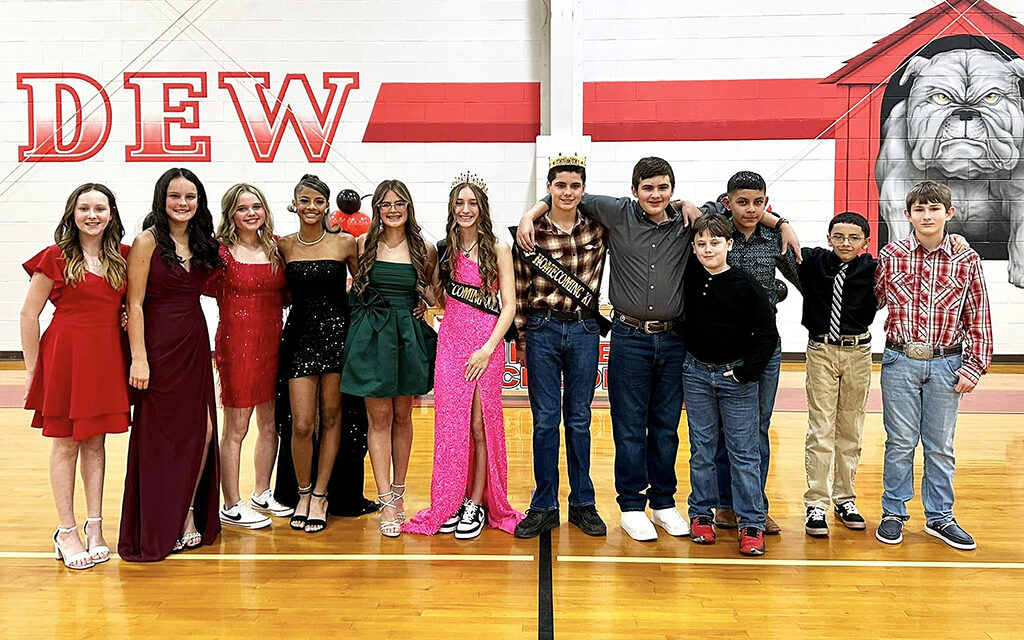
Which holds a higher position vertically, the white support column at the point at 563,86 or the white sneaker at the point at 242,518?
the white support column at the point at 563,86

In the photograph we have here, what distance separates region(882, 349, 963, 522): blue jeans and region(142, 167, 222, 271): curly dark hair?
111 inches

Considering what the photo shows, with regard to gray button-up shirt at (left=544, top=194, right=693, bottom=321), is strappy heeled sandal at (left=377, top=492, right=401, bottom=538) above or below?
below

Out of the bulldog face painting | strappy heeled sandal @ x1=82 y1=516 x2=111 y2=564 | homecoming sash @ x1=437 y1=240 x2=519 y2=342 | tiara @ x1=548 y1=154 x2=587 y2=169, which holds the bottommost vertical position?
strappy heeled sandal @ x1=82 y1=516 x2=111 y2=564

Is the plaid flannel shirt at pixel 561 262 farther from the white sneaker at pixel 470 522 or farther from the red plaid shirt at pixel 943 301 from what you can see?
the red plaid shirt at pixel 943 301

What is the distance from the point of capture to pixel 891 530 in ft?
11.2

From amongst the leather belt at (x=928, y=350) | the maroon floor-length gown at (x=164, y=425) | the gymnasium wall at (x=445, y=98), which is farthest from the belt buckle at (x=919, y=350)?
the gymnasium wall at (x=445, y=98)

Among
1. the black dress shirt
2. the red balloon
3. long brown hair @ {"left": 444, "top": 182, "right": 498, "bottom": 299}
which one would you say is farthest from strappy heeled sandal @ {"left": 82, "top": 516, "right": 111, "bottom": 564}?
the red balloon

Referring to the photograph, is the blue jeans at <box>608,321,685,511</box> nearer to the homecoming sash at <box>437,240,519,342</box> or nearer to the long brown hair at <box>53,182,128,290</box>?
the homecoming sash at <box>437,240,519,342</box>

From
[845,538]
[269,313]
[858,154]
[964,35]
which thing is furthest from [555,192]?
[964,35]

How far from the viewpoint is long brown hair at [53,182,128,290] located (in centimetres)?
304

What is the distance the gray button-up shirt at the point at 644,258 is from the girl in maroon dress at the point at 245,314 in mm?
1407

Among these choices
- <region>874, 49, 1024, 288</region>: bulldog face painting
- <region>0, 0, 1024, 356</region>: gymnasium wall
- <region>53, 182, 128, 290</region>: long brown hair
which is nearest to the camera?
<region>53, 182, 128, 290</region>: long brown hair

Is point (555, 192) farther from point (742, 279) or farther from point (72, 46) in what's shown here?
point (72, 46)

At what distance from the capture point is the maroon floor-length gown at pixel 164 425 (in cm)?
319
